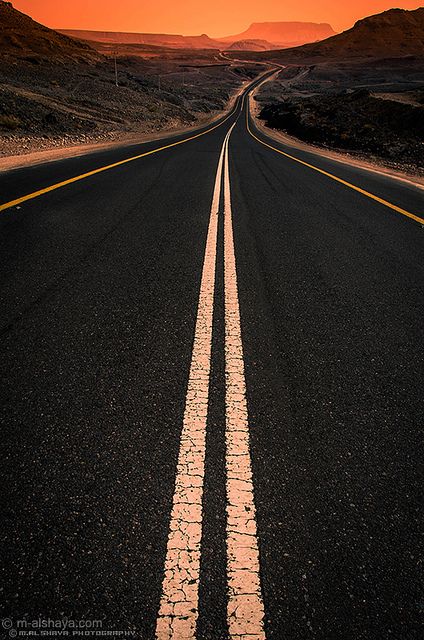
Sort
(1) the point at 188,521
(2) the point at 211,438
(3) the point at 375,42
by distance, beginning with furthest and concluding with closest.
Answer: (3) the point at 375,42 < (2) the point at 211,438 < (1) the point at 188,521

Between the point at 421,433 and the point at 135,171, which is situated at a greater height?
the point at 135,171

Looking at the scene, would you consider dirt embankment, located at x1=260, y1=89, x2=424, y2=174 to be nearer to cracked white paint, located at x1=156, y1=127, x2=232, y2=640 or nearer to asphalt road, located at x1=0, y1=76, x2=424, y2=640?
asphalt road, located at x1=0, y1=76, x2=424, y2=640

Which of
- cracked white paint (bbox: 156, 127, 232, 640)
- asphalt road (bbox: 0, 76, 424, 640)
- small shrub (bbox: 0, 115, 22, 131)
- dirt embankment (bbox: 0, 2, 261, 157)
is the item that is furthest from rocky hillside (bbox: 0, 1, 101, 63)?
cracked white paint (bbox: 156, 127, 232, 640)

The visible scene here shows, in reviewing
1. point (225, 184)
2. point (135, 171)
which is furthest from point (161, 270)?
point (135, 171)

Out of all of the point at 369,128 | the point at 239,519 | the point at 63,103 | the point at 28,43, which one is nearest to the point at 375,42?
the point at 28,43

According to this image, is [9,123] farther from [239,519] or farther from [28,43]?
[28,43]

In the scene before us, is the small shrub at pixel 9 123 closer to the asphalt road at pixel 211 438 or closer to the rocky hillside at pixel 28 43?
the asphalt road at pixel 211 438

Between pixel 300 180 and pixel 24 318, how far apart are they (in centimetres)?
776

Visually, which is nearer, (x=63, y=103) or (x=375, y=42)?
(x=63, y=103)

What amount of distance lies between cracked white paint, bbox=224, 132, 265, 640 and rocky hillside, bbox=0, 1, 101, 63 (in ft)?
→ 178

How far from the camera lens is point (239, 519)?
1.43m

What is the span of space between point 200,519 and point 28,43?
78.2 meters

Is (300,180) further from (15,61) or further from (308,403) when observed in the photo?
(15,61)

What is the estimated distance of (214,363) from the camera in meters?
2.26
